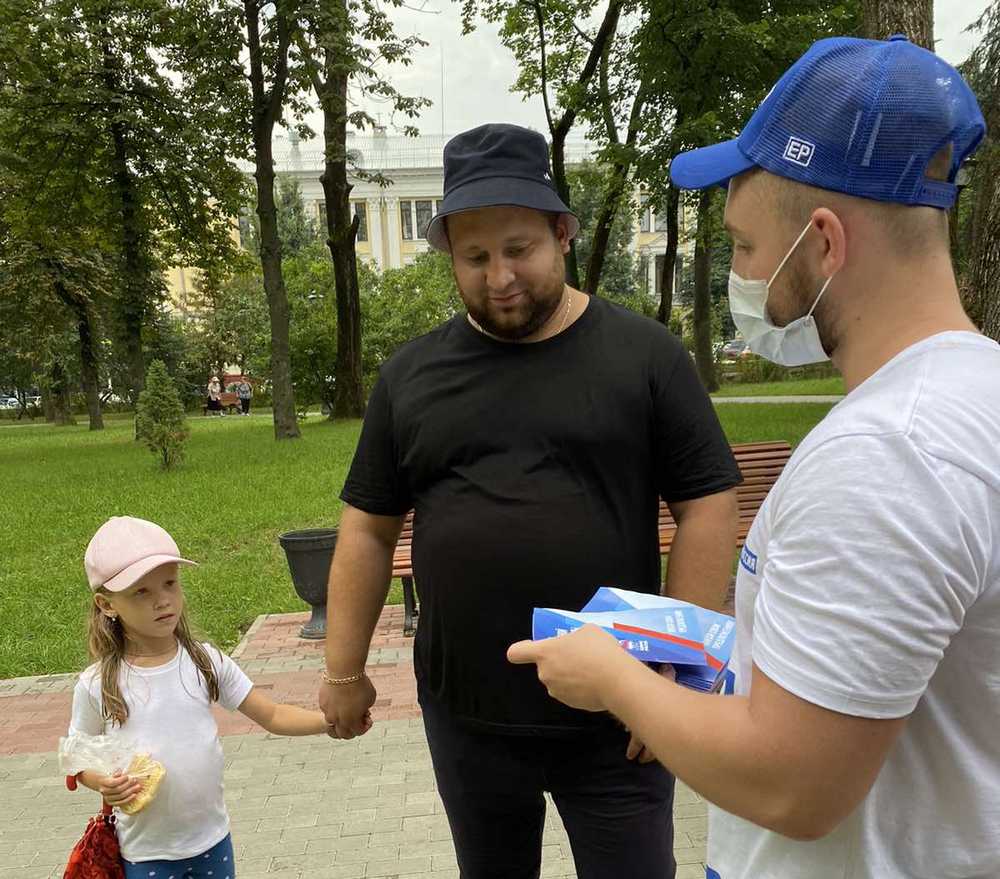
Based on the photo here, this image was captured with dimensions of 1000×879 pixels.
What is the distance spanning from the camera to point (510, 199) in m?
1.87

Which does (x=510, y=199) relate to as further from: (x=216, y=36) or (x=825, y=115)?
(x=216, y=36)

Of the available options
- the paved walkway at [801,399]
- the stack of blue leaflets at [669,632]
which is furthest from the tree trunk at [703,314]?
the stack of blue leaflets at [669,632]

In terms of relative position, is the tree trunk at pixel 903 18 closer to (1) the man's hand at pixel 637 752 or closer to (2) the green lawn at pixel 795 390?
(1) the man's hand at pixel 637 752

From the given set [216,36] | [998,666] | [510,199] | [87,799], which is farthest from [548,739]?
[216,36]

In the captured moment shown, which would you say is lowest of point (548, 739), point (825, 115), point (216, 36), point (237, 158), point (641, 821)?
point (641, 821)

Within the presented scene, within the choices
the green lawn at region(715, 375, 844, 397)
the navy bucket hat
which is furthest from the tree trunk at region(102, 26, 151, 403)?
the navy bucket hat

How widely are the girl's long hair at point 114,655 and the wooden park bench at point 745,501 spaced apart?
105 inches

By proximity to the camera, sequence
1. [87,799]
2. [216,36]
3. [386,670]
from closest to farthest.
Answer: [87,799], [386,670], [216,36]

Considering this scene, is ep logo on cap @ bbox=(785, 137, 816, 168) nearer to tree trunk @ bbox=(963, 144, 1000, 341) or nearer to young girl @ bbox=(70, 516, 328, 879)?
young girl @ bbox=(70, 516, 328, 879)

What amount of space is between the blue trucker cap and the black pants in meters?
1.35

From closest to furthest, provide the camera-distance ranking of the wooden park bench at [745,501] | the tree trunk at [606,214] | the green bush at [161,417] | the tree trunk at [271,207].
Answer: the wooden park bench at [745,501] → the green bush at [161,417] → the tree trunk at [606,214] → the tree trunk at [271,207]

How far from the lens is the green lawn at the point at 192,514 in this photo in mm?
6090

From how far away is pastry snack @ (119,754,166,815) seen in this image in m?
1.98

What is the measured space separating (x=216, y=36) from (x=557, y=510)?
16429 millimetres
